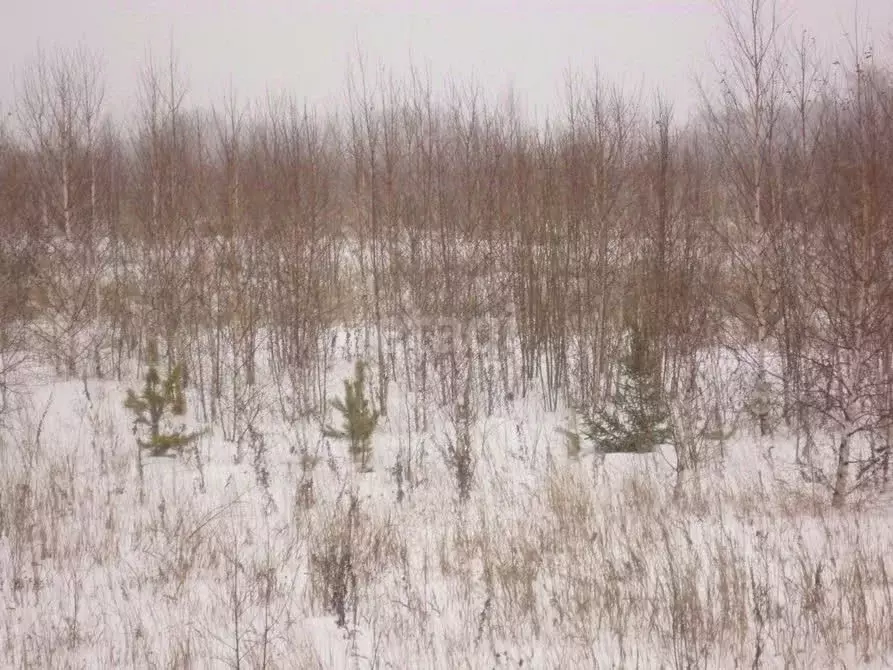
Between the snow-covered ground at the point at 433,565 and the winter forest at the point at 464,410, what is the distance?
33mm

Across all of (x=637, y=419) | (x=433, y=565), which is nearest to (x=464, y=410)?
(x=637, y=419)

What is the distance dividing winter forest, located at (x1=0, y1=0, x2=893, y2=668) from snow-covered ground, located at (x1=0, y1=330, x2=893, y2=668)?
33 mm

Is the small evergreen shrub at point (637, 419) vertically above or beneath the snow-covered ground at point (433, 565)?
above

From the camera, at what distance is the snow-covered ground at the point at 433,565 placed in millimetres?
3666

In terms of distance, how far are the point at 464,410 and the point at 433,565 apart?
4192mm

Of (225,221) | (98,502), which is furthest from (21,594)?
(225,221)

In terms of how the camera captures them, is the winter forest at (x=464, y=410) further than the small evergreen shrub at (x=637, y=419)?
No

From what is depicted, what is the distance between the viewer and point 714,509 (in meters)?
5.77

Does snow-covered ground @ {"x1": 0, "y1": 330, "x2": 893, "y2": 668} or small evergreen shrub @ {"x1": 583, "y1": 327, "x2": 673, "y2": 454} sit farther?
small evergreen shrub @ {"x1": 583, "y1": 327, "x2": 673, "y2": 454}

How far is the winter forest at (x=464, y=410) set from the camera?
3990 millimetres

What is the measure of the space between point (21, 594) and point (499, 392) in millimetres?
7630

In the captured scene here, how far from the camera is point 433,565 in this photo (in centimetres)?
492

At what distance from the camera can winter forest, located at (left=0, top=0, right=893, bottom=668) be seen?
13.1ft

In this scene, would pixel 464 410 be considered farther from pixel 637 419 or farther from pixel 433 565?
pixel 433 565
